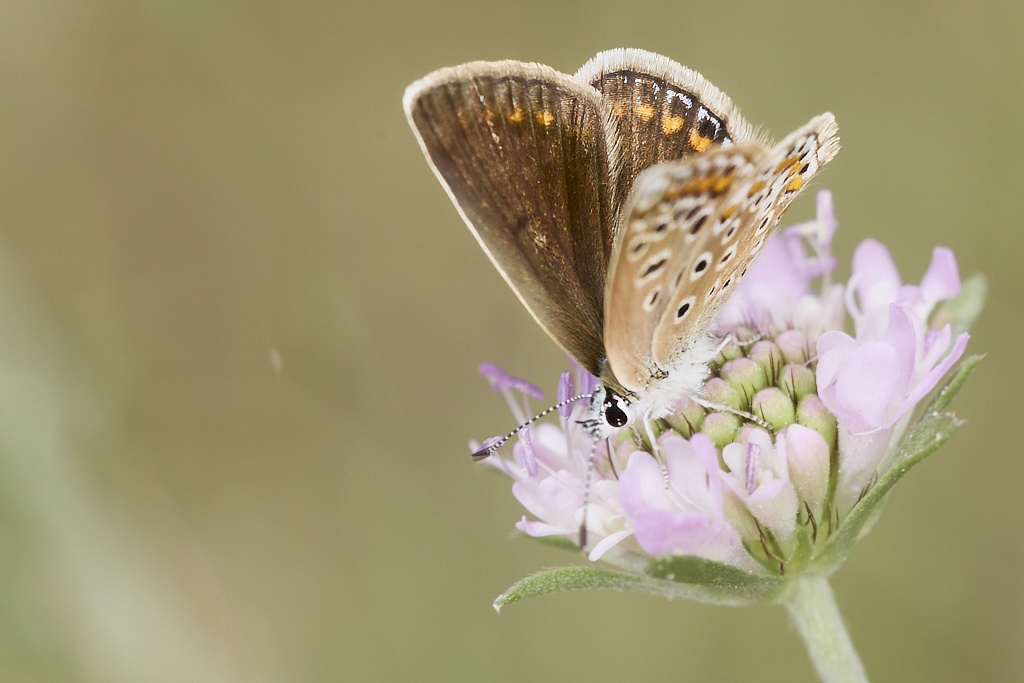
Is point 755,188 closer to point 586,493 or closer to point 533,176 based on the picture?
point 533,176

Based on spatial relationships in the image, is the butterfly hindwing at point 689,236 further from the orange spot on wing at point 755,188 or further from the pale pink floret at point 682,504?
the pale pink floret at point 682,504

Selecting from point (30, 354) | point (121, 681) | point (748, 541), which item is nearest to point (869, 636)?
point (748, 541)

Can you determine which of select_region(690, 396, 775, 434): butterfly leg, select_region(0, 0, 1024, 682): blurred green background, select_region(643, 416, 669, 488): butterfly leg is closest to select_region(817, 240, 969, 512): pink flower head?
select_region(690, 396, 775, 434): butterfly leg

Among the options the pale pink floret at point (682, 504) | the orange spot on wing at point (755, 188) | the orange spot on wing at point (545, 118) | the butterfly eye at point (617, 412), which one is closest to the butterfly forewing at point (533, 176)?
the orange spot on wing at point (545, 118)

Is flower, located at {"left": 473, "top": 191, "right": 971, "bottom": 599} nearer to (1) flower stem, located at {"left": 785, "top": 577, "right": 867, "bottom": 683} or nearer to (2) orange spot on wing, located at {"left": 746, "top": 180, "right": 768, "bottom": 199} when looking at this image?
(1) flower stem, located at {"left": 785, "top": 577, "right": 867, "bottom": 683}

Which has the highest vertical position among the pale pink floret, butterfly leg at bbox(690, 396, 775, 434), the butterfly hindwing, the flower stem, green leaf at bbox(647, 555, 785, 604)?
the butterfly hindwing

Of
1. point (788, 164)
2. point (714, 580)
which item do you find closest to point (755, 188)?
point (788, 164)

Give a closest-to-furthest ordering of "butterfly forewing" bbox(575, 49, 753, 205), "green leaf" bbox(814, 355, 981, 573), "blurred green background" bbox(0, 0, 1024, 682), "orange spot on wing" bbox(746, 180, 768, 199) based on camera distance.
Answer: "green leaf" bbox(814, 355, 981, 573) → "orange spot on wing" bbox(746, 180, 768, 199) → "butterfly forewing" bbox(575, 49, 753, 205) → "blurred green background" bbox(0, 0, 1024, 682)
